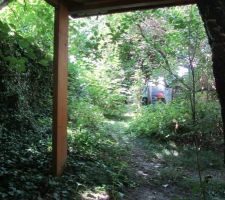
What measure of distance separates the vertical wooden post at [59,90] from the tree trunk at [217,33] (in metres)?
3.07

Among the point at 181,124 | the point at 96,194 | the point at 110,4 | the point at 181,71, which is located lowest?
the point at 96,194

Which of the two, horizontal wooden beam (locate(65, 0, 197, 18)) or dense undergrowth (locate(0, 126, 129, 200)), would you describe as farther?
horizontal wooden beam (locate(65, 0, 197, 18))

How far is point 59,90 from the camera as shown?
5172mm

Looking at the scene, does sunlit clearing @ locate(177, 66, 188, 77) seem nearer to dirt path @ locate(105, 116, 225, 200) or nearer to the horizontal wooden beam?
dirt path @ locate(105, 116, 225, 200)

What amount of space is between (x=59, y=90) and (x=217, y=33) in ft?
10.4

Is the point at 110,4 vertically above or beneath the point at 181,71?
beneath

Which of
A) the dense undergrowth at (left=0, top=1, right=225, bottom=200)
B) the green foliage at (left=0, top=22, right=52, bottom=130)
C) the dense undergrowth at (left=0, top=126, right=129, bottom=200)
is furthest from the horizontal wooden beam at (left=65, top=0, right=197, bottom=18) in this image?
the dense undergrowth at (left=0, top=126, right=129, bottom=200)

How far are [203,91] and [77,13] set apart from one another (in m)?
5.29

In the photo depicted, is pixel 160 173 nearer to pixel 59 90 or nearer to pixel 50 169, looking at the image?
pixel 50 169

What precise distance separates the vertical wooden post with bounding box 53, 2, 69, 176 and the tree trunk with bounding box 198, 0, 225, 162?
307 cm

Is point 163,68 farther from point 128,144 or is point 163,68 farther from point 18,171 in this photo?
point 18,171

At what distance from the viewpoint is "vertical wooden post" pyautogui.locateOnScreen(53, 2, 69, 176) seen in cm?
512

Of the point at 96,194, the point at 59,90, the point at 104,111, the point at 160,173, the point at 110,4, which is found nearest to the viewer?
the point at 96,194

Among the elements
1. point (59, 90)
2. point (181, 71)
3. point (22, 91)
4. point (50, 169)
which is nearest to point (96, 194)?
point (50, 169)
